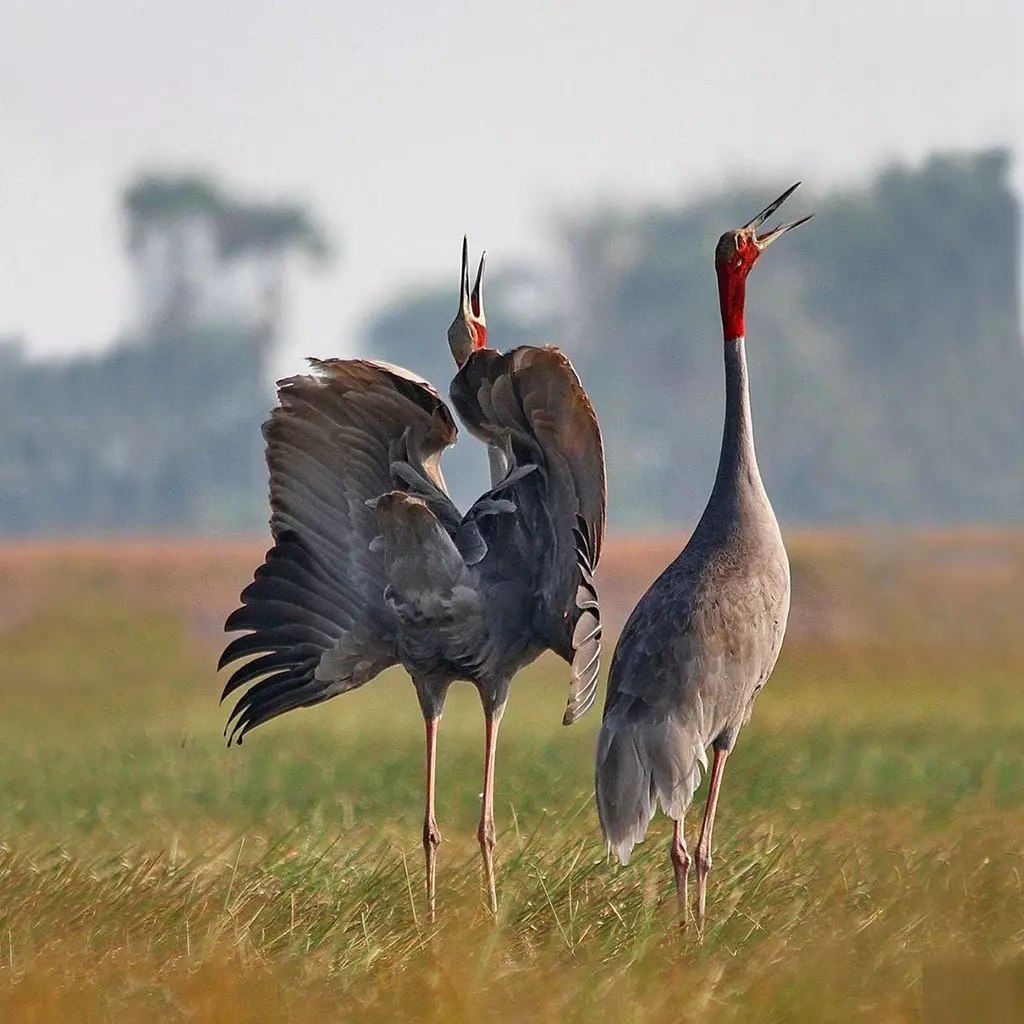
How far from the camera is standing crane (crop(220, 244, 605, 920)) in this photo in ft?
14.8

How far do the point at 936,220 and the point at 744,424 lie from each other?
2200 centimetres

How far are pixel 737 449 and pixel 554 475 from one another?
1.60 ft

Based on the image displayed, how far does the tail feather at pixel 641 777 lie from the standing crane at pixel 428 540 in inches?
5.8

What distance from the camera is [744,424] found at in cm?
474

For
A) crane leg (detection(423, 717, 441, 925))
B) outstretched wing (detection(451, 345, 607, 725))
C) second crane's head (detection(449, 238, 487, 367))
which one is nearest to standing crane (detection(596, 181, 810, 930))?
outstretched wing (detection(451, 345, 607, 725))

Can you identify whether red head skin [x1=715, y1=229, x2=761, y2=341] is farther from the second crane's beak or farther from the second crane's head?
the second crane's head

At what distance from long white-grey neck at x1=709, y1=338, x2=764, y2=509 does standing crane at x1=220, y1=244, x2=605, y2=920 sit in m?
0.38

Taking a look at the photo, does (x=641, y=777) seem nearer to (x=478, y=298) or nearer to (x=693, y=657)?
(x=693, y=657)

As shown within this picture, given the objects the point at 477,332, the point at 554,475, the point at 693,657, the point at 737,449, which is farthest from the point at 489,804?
the point at 477,332

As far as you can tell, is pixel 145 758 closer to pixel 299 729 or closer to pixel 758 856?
pixel 299 729

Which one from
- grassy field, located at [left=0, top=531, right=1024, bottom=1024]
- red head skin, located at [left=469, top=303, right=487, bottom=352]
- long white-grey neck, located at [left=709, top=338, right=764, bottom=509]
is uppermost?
red head skin, located at [left=469, top=303, right=487, bottom=352]

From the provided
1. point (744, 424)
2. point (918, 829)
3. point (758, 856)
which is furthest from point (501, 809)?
point (744, 424)

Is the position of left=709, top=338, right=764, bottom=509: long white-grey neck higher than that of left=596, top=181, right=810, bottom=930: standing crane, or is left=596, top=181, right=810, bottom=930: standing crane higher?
left=709, top=338, right=764, bottom=509: long white-grey neck

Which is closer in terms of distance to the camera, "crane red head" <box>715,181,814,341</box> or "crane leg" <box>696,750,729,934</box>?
"crane leg" <box>696,750,729,934</box>
